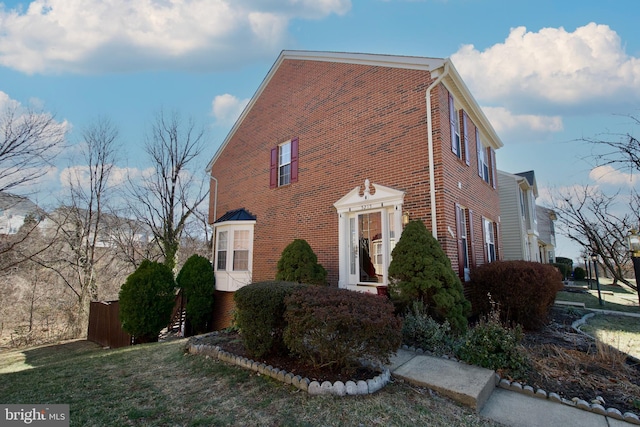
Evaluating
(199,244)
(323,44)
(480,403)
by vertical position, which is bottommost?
(480,403)

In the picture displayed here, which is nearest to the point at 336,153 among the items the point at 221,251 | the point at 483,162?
the point at 483,162

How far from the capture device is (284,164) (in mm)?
11211

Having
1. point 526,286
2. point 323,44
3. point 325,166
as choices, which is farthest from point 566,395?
point 323,44

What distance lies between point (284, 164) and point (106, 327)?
8.43 m

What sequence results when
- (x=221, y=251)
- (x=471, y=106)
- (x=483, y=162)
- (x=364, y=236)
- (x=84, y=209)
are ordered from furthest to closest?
(x=84, y=209), (x=221, y=251), (x=483, y=162), (x=471, y=106), (x=364, y=236)

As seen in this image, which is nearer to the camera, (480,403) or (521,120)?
(480,403)

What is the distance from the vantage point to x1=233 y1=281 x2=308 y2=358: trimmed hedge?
471cm

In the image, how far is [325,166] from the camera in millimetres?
9555

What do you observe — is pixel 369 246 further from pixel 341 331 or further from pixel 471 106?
pixel 471 106

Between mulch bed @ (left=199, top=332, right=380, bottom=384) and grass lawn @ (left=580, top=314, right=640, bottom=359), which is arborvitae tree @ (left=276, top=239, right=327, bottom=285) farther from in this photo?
grass lawn @ (left=580, top=314, right=640, bottom=359)

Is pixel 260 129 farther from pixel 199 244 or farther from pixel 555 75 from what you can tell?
pixel 199 244

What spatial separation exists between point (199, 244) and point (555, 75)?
74.1ft

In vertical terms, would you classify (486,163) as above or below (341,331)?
above

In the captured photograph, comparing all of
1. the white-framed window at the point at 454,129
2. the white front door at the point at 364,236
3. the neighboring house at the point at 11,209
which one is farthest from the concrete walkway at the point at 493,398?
the neighboring house at the point at 11,209
